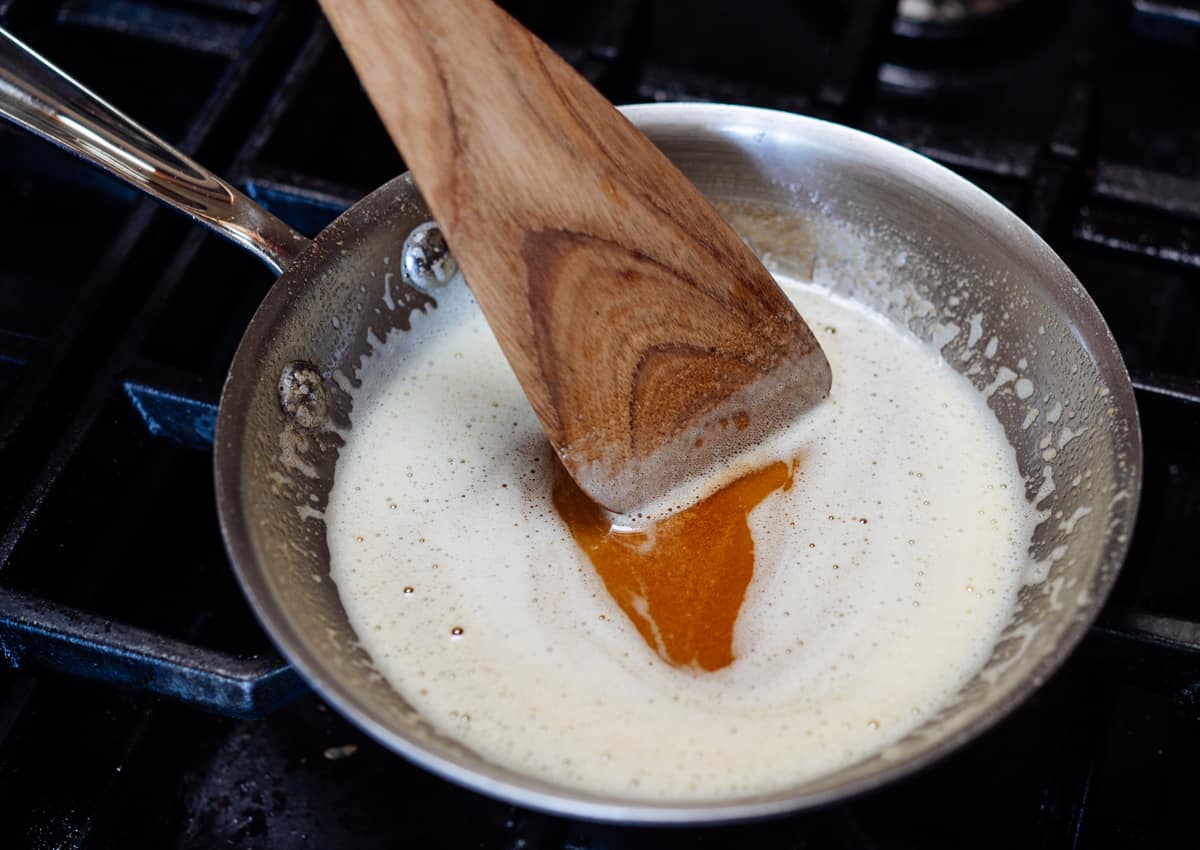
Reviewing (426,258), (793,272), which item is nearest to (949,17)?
(793,272)

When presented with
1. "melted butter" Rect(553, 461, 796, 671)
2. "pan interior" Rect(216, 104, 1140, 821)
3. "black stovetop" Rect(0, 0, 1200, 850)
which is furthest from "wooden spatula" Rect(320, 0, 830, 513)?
"black stovetop" Rect(0, 0, 1200, 850)

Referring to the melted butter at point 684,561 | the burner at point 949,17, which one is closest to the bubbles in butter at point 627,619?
the melted butter at point 684,561

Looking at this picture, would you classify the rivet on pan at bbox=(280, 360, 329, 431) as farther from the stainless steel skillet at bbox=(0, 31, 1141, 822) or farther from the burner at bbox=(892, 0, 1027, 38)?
the burner at bbox=(892, 0, 1027, 38)

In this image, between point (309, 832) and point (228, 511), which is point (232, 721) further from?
point (228, 511)

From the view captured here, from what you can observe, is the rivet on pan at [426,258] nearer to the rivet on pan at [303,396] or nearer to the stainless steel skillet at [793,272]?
the stainless steel skillet at [793,272]

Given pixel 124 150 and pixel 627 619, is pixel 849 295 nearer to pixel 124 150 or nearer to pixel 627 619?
pixel 627 619
